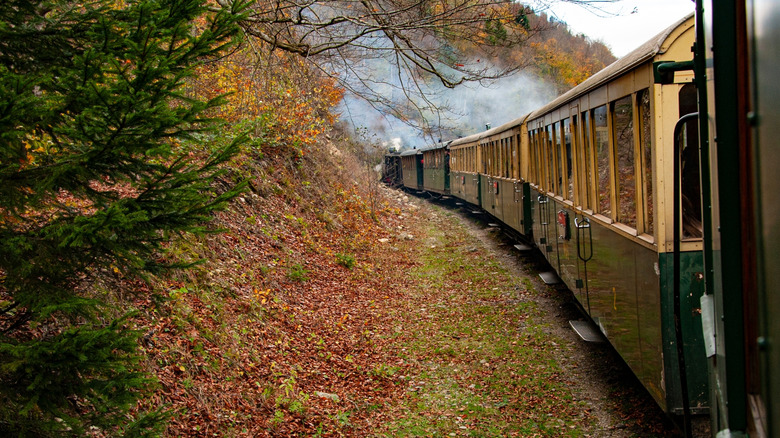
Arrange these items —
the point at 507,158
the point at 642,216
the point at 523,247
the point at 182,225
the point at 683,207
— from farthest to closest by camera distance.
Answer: the point at 507,158 < the point at 523,247 < the point at 642,216 < the point at 683,207 < the point at 182,225

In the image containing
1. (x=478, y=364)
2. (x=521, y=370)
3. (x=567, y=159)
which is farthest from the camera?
(x=567, y=159)

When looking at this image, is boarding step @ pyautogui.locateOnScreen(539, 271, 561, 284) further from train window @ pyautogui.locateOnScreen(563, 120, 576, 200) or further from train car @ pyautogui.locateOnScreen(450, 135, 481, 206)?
train car @ pyautogui.locateOnScreen(450, 135, 481, 206)

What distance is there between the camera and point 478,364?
7680mm

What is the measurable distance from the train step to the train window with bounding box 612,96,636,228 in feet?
6.80

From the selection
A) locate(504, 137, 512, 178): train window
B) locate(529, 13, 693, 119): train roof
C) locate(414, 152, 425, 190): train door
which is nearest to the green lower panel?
locate(529, 13, 693, 119): train roof

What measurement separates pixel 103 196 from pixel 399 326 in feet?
22.0

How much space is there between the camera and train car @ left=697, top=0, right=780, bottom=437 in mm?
1540

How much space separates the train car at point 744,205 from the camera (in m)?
1.54

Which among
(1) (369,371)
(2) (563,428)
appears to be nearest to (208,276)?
(1) (369,371)

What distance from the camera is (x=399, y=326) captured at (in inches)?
371

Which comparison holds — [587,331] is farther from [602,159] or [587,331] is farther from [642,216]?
[642,216]

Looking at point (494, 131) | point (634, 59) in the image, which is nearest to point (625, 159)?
point (634, 59)

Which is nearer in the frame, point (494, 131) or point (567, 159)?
point (567, 159)

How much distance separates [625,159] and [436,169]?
25305 mm
